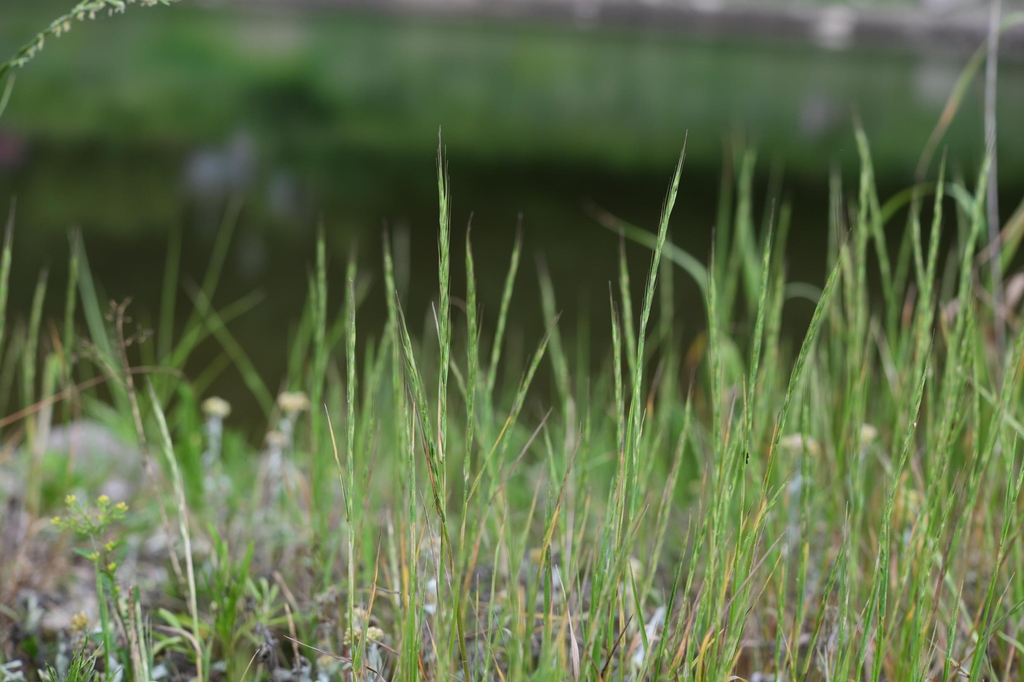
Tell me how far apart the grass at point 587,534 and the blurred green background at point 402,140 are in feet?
0.61

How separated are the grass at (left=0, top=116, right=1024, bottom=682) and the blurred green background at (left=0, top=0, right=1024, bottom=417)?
0.61ft

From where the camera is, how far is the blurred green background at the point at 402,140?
4133 mm

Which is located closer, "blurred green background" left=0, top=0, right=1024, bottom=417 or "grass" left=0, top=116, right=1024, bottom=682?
"grass" left=0, top=116, right=1024, bottom=682

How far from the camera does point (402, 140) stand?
8664mm

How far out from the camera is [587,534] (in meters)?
1.08

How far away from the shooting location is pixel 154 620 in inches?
31.0

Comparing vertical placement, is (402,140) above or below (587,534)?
below

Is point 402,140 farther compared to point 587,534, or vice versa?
point 402,140

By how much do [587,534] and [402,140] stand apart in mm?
8001

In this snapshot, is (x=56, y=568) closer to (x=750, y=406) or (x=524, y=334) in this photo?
(x=750, y=406)

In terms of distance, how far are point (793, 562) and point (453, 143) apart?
26.6 ft

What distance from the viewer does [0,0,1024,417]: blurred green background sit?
4133 millimetres

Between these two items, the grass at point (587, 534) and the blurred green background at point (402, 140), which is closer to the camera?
the grass at point (587, 534)

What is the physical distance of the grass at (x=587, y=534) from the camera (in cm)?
50
